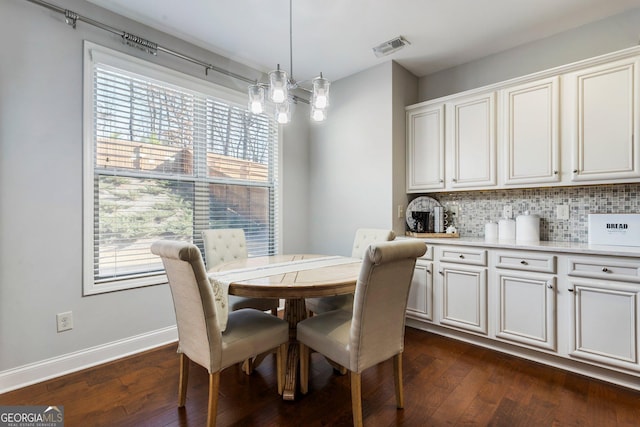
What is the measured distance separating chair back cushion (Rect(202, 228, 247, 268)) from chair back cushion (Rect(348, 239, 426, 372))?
149cm

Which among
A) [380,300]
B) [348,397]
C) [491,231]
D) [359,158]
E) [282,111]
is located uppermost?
[282,111]

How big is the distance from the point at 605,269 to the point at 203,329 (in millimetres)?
2508

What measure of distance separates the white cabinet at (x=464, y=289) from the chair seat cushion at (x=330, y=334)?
1.28 meters

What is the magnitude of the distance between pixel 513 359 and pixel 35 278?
347 cm

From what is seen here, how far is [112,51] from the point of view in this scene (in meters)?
2.36

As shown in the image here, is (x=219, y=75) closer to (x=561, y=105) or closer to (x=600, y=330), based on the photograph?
(x=561, y=105)

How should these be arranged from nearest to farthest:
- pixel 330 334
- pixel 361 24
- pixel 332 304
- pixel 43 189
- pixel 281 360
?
pixel 330 334, pixel 281 360, pixel 43 189, pixel 332 304, pixel 361 24

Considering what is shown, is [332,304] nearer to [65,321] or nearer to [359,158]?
[359,158]

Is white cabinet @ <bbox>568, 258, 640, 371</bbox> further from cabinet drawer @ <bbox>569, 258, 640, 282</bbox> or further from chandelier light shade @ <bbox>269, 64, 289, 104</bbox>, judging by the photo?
chandelier light shade @ <bbox>269, 64, 289, 104</bbox>

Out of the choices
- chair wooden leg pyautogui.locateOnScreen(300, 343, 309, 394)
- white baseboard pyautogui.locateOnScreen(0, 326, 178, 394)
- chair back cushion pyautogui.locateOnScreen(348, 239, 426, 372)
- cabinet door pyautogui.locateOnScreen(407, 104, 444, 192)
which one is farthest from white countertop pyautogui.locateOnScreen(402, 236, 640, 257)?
white baseboard pyautogui.locateOnScreen(0, 326, 178, 394)

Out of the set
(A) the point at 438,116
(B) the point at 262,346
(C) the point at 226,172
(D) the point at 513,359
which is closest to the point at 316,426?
(B) the point at 262,346

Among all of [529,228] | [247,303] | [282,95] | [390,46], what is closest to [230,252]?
[247,303]

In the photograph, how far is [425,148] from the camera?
10.5ft

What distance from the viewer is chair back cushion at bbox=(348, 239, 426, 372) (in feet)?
4.71
